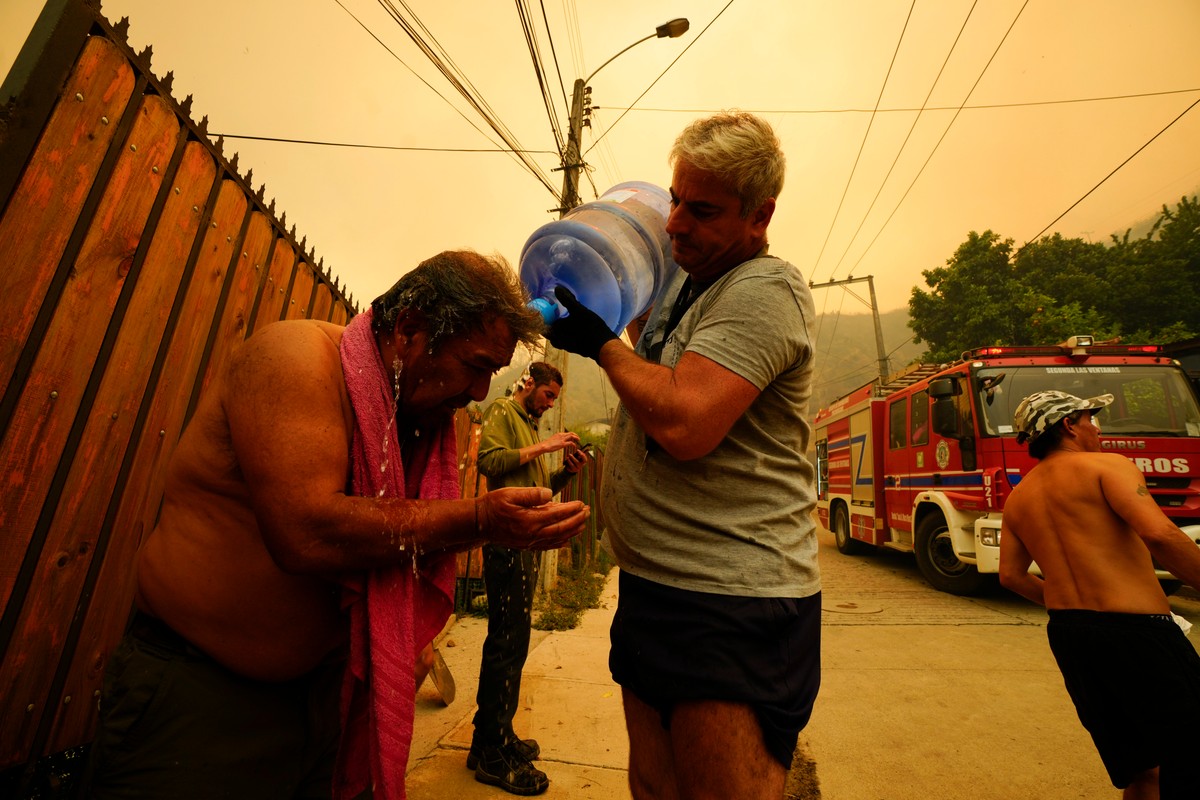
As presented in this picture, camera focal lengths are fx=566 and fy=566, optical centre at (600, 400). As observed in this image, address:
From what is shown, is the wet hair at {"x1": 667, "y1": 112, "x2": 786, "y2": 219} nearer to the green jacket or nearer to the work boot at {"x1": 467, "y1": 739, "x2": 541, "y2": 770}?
the green jacket

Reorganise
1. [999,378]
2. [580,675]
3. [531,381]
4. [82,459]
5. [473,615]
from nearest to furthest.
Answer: [82,459]
[531,381]
[580,675]
[473,615]
[999,378]

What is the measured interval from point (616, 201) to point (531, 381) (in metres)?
1.47

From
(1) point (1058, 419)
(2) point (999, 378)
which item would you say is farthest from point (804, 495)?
(2) point (999, 378)

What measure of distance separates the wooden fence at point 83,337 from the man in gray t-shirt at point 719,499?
139 cm

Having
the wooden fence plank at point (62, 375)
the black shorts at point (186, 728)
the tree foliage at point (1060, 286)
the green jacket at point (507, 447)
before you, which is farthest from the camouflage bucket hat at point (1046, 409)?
the tree foliage at point (1060, 286)

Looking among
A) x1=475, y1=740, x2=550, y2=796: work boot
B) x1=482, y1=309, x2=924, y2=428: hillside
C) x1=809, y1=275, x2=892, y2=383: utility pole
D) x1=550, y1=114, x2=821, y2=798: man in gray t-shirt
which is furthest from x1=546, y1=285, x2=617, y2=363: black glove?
x1=482, y1=309, x2=924, y2=428: hillside

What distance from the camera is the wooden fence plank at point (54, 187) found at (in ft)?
4.77

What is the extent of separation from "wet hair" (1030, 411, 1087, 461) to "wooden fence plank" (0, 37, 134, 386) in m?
3.89

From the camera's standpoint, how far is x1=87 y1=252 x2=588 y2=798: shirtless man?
116 cm

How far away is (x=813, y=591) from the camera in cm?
139

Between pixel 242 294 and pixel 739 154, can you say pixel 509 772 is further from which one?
pixel 739 154

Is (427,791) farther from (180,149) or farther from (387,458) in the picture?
(180,149)

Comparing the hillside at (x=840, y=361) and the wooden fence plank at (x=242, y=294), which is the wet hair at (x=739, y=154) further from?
the hillside at (x=840, y=361)

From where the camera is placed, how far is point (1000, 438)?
6508 mm
